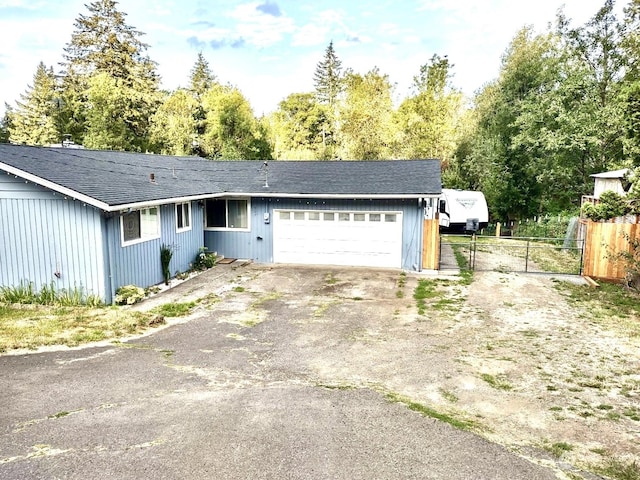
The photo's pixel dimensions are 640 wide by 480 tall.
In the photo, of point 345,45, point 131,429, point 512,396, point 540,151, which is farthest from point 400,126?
point 131,429

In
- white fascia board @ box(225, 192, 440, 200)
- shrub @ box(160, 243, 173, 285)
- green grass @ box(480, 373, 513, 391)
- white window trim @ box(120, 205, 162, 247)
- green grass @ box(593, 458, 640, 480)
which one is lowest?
green grass @ box(480, 373, 513, 391)

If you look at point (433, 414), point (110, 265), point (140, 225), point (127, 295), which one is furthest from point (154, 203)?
point (433, 414)

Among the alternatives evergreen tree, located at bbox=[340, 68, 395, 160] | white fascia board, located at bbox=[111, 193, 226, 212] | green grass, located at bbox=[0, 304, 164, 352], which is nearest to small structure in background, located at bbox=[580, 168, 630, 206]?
evergreen tree, located at bbox=[340, 68, 395, 160]

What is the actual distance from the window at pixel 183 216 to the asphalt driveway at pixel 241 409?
5.03m

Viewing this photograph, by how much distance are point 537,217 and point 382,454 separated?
82.6 feet

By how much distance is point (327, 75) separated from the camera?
50375 mm

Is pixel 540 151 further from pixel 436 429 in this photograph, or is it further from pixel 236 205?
pixel 436 429

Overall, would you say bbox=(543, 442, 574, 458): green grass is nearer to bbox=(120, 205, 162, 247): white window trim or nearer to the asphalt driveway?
the asphalt driveway

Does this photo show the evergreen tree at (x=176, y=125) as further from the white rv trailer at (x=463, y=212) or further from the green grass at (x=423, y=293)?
the green grass at (x=423, y=293)

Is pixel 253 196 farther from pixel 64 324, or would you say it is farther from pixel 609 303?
pixel 609 303

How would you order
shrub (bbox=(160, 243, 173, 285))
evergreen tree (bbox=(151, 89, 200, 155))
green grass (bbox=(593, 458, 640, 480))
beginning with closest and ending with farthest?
green grass (bbox=(593, 458, 640, 480))
shrub (bbox=(160, 243, 173, 285))
evergreen tree (bbox=(151, 89, 200, 155))

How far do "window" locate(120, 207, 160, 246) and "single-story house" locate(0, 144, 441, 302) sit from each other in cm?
3

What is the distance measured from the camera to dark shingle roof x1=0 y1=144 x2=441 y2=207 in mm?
10820

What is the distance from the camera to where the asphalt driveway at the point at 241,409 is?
4301mm
